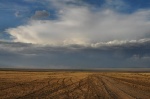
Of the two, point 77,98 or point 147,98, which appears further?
point 147,98

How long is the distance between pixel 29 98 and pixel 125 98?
717cm

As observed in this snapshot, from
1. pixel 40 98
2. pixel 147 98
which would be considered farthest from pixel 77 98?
pixel 147 98

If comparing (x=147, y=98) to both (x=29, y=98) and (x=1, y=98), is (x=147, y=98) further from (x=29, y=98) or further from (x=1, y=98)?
(x=1, y=98)

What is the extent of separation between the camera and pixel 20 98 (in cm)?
2148

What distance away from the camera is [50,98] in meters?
21.8

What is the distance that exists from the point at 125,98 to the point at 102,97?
1739 mm

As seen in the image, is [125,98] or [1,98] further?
[125,98]

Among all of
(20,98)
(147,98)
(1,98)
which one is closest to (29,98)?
(20,98)

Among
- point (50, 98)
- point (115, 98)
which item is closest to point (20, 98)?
point (50, 98)

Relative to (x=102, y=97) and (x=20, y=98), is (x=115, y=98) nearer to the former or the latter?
(x=102, y=97)

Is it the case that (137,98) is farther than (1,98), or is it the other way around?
(137,98)

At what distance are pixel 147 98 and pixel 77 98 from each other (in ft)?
18.5

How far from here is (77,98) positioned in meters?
21.8

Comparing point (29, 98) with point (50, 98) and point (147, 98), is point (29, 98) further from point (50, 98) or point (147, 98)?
point (147, 98)
